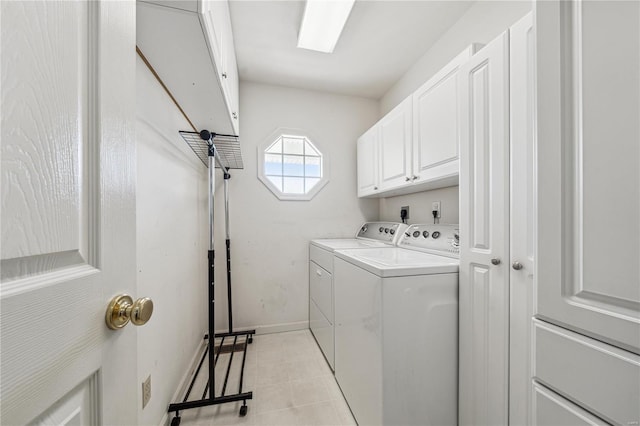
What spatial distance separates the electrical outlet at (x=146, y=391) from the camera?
3.65 ft

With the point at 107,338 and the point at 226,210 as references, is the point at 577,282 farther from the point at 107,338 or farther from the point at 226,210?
the point at 226,210

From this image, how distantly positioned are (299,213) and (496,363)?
202 centimetres

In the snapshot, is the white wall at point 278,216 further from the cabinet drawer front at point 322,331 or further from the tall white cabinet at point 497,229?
the tall white cabinet at point 497,229

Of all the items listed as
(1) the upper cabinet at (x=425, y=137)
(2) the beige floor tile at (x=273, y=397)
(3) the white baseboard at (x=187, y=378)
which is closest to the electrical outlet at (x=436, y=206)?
(1) the upper cabinet at (x=425, y=137)

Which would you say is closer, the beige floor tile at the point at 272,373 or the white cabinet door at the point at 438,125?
the white cabinet door at the point at 438,125

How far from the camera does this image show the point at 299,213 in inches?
105

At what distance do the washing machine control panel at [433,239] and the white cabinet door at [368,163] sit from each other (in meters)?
0.57

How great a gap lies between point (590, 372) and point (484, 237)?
2.15 feet

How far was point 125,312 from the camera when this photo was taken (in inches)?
18.4

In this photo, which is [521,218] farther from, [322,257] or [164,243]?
[164,243]

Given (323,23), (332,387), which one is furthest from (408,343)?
(323,23)

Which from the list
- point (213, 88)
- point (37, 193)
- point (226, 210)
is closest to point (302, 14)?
point (213, 88)

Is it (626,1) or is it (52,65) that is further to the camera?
(626,1)

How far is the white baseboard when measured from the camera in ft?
4.52
